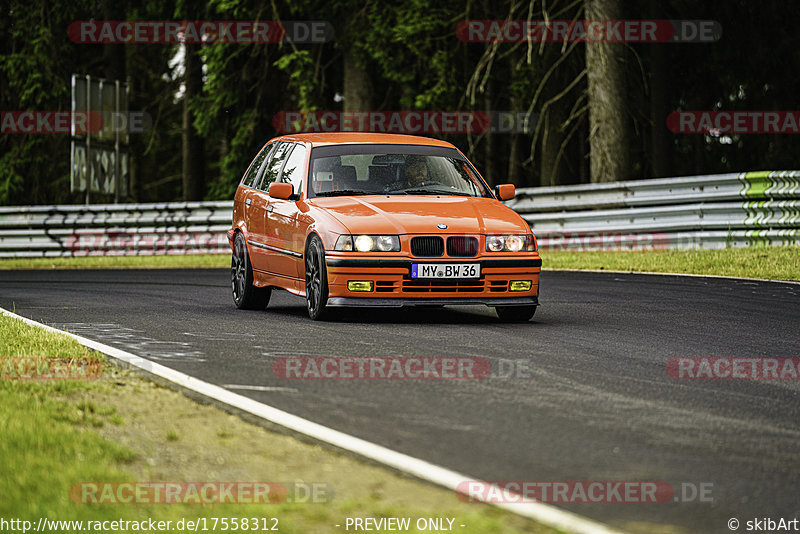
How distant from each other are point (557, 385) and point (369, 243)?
3.54 m

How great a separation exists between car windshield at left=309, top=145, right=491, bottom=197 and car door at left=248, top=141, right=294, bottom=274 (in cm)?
75

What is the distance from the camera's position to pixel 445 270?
10.9 metres

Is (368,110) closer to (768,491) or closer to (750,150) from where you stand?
(750,150)

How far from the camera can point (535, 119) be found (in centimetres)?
3225

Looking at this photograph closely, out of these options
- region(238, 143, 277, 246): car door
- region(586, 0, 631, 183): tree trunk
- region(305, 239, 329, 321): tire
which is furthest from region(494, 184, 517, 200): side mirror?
region(586, 0, 631, 183): tree trunk

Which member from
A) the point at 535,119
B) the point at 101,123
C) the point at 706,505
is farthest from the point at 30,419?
the point at 535,119

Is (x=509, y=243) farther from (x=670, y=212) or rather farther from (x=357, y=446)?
(x=670, y=212)

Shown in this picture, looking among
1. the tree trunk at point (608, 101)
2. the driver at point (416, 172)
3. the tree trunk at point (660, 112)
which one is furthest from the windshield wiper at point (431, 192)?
the tree trunk at point (660, 112)

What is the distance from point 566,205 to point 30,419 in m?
16.4

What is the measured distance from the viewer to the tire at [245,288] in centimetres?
1285

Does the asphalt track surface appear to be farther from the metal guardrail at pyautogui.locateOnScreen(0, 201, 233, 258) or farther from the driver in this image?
the metal guardrail at pyautogui.locateOnScreen(0, 201, 233, 258)

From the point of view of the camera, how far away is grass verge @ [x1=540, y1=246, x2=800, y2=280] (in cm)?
1653

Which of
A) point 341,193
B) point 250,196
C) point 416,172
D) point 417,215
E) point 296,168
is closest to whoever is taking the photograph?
point 417,215

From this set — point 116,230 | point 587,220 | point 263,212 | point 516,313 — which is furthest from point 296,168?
point 116,230
